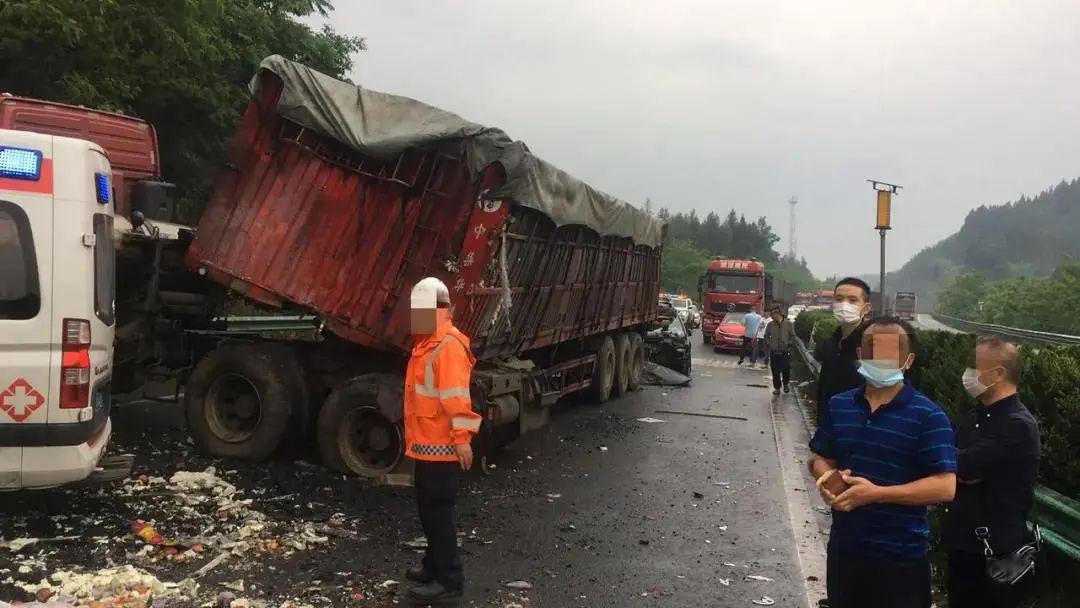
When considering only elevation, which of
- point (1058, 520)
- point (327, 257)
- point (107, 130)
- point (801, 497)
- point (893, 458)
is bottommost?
point (801, 497)

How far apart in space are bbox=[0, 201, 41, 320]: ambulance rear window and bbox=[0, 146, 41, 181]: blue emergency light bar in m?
0.18

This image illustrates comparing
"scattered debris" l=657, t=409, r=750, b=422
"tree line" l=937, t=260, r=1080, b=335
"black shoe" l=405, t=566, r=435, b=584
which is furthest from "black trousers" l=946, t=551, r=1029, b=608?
"tree line" l=937, t=260, r=1080, b=335

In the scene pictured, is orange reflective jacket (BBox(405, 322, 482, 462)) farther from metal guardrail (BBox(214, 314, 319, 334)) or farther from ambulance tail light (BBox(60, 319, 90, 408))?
metal guardrail (BBox(214, 314, 319, 334))

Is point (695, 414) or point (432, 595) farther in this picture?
point (695, 414)

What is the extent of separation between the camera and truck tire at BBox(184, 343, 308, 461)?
721 centimetres

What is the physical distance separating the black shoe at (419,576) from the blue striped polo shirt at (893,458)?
96.1 inches

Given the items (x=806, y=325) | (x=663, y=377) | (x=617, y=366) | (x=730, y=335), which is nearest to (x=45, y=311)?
(x=617, y=366)

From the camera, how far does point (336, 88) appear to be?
6.87m

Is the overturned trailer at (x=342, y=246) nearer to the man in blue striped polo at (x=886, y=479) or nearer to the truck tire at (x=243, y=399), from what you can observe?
the truck tire at (x=243, y=399)

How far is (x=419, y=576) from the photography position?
4.62m

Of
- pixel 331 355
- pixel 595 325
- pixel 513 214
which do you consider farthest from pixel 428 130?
pixel 595 325

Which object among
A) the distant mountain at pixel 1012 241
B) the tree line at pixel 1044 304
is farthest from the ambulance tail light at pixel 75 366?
the distant mountain at pixel 1012 241

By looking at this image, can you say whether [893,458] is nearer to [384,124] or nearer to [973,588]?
[973,588]

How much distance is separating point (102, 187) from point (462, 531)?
3393 millimetres
